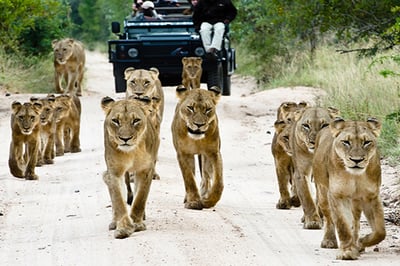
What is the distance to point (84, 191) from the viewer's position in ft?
36.8

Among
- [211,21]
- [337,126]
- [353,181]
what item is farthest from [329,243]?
[211,21]

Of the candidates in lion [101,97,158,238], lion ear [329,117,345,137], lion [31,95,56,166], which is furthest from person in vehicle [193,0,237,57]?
lion ear [329,117,345,137]

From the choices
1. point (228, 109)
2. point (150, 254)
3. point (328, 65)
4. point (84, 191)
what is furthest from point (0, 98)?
point (150, 254)

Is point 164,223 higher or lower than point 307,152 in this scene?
lower

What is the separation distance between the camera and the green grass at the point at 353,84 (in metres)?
13.2

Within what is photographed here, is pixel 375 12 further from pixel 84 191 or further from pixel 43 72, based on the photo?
pixel 43 72

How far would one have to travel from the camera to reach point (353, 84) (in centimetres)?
1747

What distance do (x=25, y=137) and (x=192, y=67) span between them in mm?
6448

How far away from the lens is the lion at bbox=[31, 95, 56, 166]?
13641 millimetres

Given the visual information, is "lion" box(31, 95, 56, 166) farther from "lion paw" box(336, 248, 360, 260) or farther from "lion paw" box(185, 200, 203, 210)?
"lion paw" box(336, 248, 360, 260)

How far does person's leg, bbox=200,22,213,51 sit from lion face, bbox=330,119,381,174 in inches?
445

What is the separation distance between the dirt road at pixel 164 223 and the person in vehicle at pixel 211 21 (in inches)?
152

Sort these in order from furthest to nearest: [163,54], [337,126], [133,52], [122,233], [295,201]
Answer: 1. [163,54]
2. [133,52]
3. [295,201]
4. [122,233]
5. [337,126]

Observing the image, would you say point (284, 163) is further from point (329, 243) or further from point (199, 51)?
point (199, 51)
